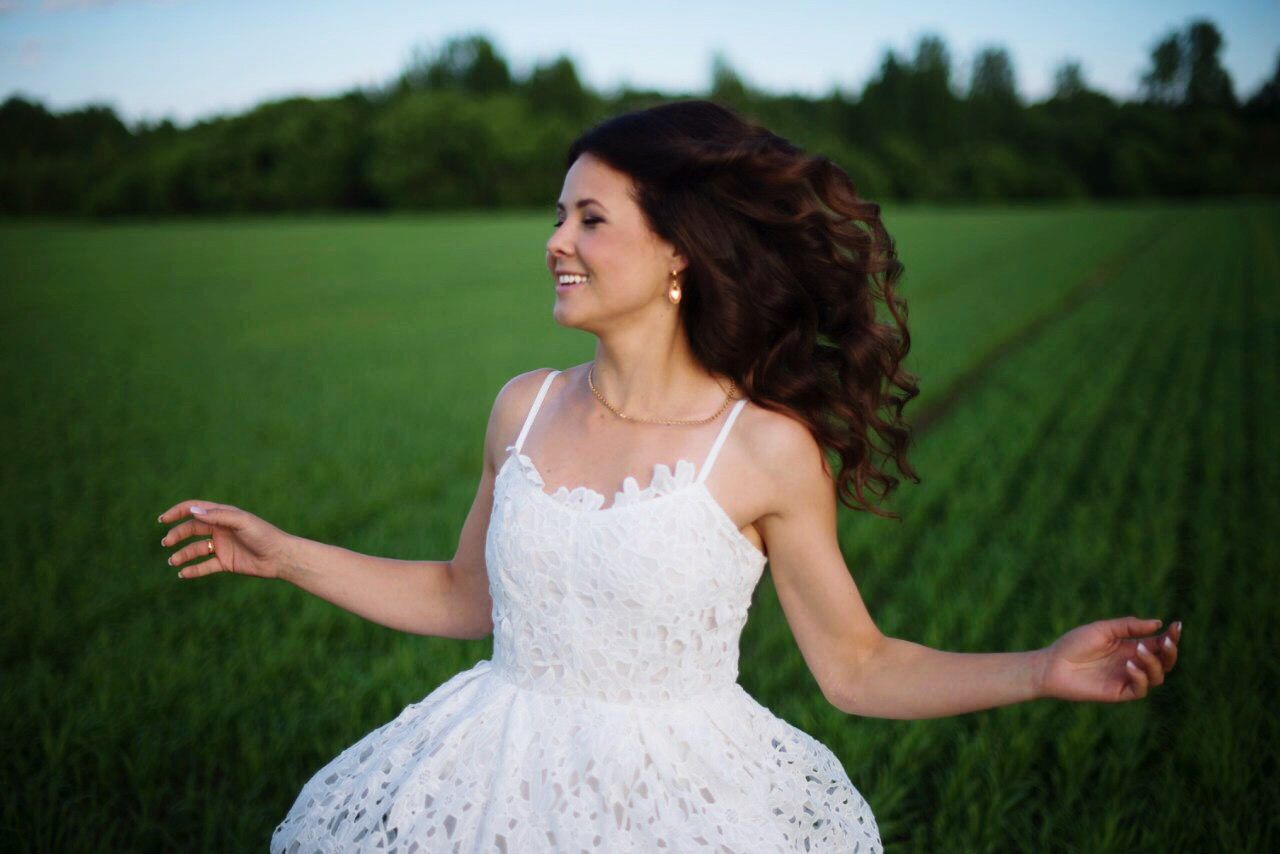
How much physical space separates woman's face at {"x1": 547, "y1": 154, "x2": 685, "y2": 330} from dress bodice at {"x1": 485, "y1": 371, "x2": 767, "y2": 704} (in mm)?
324

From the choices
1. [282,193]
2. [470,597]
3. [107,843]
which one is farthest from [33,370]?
[282,193]

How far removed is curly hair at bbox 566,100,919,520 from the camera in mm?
1942

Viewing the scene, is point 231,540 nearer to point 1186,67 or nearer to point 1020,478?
point 1020,478

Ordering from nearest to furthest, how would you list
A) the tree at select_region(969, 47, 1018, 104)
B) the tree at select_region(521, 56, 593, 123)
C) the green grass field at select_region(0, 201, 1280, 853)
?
the green grass field at select_region(0, 201, 1280, 853) → the tree at select_region(521, 56, 593, 123) → the tree at select_region(969, 47, 1018, 104)

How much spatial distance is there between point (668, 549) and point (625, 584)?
10cm

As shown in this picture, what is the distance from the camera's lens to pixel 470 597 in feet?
7.49

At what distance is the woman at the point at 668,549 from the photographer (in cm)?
179

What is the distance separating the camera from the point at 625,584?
5.95ft

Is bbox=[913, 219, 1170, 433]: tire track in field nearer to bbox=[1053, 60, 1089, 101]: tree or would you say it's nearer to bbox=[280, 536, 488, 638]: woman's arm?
bbox=[280, 536, 488, 638]: woman's arm

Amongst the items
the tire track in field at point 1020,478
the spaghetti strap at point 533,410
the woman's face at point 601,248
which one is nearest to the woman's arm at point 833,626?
the woman's face at point 601,248

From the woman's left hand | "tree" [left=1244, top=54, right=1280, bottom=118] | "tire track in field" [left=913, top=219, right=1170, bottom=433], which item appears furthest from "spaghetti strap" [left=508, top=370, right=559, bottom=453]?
"tree" [left=1244, top=54, right=1280, bottom=118]

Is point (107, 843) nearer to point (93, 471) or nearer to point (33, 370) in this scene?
point (93, 471)

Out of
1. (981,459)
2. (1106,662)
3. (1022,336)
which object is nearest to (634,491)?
(1106,662)

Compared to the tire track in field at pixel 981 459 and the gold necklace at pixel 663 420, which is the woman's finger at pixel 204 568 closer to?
the gold necklace at pixel 663 420
